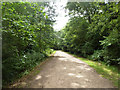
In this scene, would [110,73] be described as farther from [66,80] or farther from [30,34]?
[30,34]

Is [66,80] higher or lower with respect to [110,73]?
higher

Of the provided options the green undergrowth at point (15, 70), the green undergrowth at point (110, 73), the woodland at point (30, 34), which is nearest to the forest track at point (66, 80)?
the green undergrowth at point (110, 73)

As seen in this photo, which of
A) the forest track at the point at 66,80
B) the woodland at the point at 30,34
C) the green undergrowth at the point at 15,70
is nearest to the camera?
the woodland at the point at 30,34

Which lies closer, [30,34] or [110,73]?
[30,34]

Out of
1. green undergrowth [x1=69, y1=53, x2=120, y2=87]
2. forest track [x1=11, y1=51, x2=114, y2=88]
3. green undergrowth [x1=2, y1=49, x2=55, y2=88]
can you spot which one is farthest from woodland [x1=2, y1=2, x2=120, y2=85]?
forest track [x1=11, y1=51, x2=114, y2=88]

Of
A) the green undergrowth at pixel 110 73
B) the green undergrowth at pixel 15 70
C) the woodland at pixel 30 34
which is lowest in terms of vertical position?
the green undergrowth at pixel 110 73

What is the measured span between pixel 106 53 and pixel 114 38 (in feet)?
7.50

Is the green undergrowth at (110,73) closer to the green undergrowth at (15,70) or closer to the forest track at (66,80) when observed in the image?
the forest track at (66,80)

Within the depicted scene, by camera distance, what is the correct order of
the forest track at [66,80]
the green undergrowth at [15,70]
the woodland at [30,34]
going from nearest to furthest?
1. the woodland at [30,34]
2. the green undergrowth at [15,70]
3. the forest track at [66,80]

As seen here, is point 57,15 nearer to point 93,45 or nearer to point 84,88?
point 93,45

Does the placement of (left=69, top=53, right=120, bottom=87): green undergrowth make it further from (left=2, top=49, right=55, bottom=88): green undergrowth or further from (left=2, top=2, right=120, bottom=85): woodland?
(left=2, top=49, right=55, bottom=88): green undergrowth

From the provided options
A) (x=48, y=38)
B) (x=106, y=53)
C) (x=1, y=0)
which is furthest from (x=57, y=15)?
(x=1, y=0)

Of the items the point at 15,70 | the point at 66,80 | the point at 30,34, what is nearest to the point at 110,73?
the point at 66,80

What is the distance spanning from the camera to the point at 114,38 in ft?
20.9
